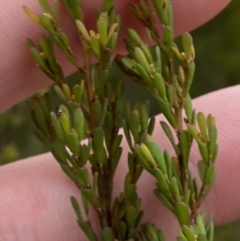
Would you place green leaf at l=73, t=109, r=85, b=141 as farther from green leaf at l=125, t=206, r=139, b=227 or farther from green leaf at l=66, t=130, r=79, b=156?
green leaf at l=125, t=206, r=139, b=227

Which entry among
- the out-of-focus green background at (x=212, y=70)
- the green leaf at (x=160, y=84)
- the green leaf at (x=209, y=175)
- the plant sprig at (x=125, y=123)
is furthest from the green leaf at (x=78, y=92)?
the out-of-focus green background at (x=212, y=70)

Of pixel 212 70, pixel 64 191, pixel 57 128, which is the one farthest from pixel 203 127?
pixel 212 70

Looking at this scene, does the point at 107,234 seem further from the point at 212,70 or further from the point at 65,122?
the point at 212,70

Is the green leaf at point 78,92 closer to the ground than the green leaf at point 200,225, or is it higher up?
higher up

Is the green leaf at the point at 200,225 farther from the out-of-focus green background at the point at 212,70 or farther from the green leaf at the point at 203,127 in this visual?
the out-of-focus green background at the point at 212,70

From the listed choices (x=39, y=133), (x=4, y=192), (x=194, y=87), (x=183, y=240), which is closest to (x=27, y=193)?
(x=4, y=192)

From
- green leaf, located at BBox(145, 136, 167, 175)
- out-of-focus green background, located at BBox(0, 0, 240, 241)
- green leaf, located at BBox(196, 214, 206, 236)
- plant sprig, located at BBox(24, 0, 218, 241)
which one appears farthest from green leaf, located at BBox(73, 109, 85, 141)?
out-of-focus green background, located at BBox(0, 0, 240, 241)

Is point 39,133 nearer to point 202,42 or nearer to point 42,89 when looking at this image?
point 42,89

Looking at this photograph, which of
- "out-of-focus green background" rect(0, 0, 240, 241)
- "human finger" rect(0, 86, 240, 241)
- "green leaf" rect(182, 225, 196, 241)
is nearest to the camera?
"green leaf" rect(182, 225, 196, 241)
